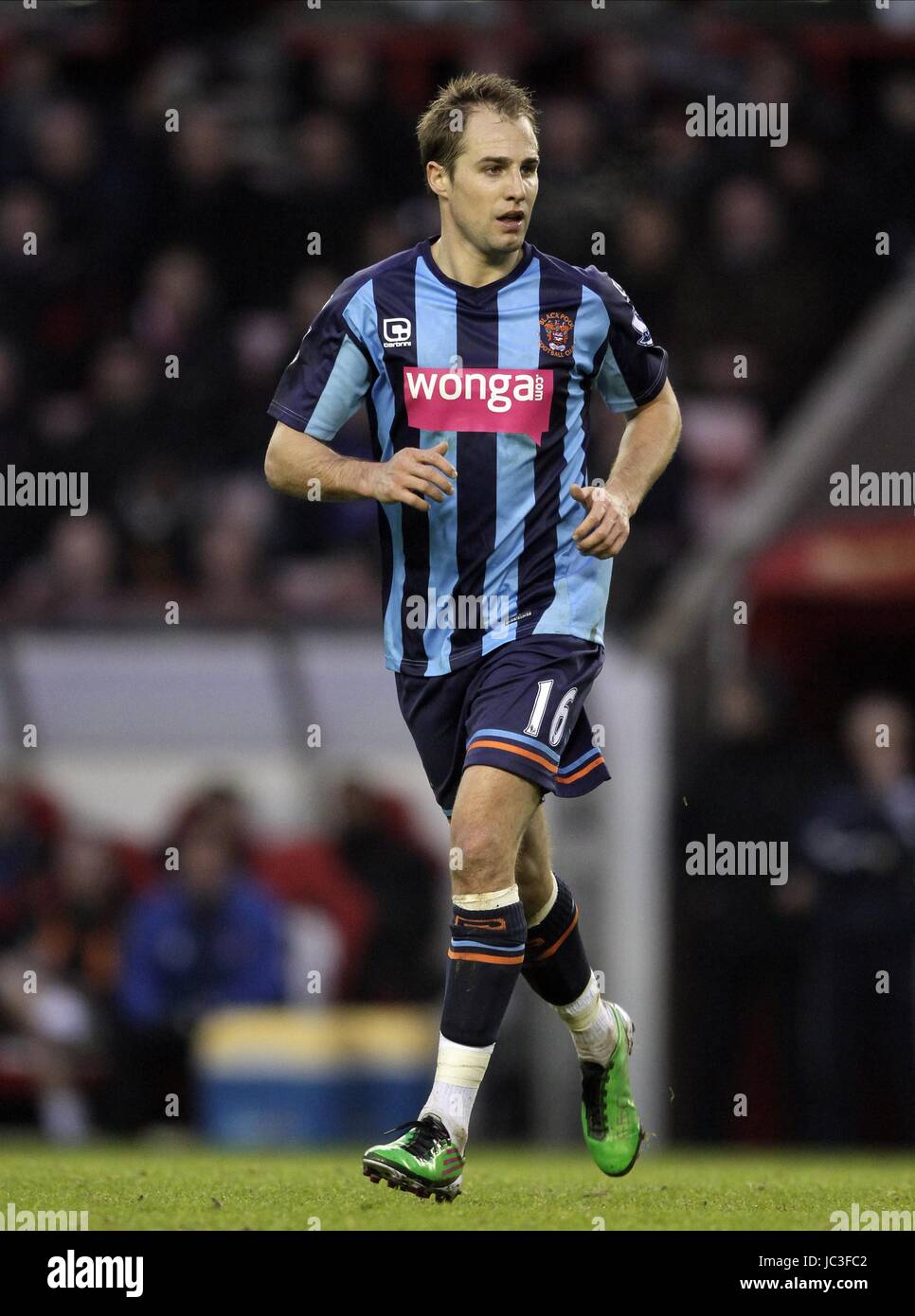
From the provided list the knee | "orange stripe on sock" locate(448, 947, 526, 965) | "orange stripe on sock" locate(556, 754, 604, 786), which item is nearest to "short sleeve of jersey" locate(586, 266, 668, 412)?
"orange stripe on sock" locate(556, 754, 604, 786)

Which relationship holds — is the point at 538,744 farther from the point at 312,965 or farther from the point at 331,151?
the point at 331,151

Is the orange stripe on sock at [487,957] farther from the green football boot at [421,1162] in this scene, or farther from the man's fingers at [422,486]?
the man's fingers at [422,486]

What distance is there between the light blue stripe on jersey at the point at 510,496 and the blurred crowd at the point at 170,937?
5.11m

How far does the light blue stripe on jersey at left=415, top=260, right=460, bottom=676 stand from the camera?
5637mm

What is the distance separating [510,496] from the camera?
5660mm

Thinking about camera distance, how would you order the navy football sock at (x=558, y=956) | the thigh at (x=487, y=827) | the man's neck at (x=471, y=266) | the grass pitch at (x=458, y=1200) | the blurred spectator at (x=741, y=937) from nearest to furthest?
the grass pitch at (x=458, y=1200), the thigh at (x=487, y=827), the man's neck at (x=471, y=266), the navy football sock at (x=558, y=956), the blurred spectator at (x=741, y=937)

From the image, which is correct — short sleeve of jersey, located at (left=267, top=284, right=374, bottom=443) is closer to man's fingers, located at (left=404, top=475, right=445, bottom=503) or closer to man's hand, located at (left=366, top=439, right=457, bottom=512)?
man's hand, located at (left=366, top=439, right=457, bottom=512)

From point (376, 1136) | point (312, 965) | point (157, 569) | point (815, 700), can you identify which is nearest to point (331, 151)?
point (157, 569)

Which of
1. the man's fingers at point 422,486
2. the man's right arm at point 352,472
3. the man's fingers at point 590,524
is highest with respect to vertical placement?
the man's right arm at point 352,472

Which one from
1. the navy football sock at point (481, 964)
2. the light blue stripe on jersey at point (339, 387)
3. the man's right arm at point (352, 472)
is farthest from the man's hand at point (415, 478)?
the navy football sock at point (481, 964)

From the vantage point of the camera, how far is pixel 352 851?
36.4 ft

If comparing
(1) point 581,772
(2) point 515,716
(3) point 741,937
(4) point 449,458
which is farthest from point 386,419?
(3) point 741,937

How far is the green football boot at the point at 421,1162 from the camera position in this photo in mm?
5137

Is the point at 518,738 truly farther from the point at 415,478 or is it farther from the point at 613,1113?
the point at 613,1113
